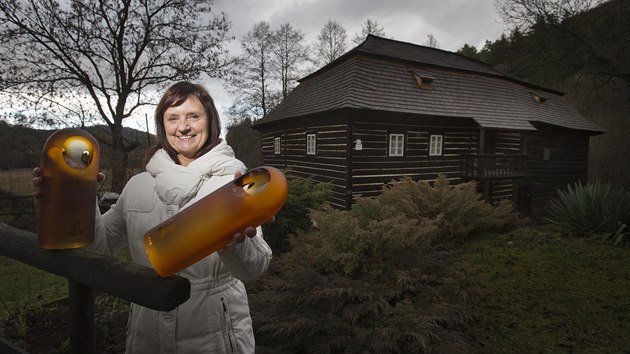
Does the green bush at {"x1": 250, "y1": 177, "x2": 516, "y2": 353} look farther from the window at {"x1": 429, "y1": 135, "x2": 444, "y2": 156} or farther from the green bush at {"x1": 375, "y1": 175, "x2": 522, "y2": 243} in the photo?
the window at {"x1": 429, "y1": 135, "x2": 444, "y2": 156}

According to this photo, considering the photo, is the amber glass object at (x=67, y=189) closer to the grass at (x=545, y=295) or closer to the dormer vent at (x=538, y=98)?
the grass at (x=545, y=295)

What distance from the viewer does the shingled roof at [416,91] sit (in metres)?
11.2

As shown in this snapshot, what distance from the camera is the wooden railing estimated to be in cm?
1237

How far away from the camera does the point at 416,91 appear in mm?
12367

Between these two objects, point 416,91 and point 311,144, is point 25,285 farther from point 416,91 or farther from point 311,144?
point 416,91

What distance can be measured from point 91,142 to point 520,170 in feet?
49.4

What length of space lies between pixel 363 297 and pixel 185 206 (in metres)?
2.20

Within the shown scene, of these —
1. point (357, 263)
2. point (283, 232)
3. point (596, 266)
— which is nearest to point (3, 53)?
point (283, 232)

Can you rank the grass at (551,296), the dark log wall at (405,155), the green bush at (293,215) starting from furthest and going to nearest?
the dark log wall at (405,155)
the green bush at (293,215)
the grass at (551,296)

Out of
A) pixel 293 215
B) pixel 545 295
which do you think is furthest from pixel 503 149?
pixel 545 295

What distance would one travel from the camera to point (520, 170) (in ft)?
43.3

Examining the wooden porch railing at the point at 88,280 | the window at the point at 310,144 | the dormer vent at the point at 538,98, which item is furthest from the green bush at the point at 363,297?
the dormer vent at the point at 538,98

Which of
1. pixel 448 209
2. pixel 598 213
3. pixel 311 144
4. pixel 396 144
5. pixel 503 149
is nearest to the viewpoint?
pixel 598 213

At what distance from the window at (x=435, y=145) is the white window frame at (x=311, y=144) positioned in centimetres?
434
